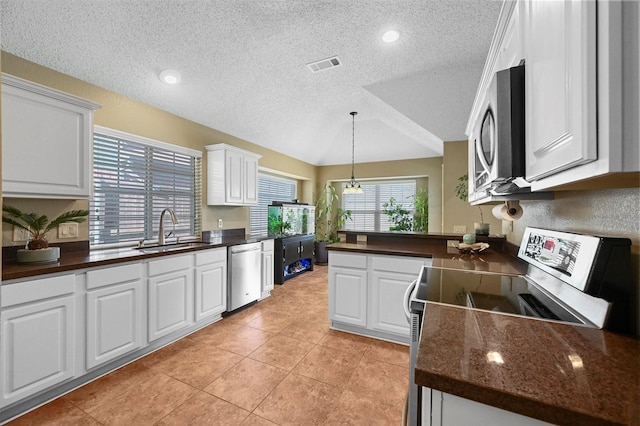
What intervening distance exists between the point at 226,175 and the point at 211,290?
5.12ft

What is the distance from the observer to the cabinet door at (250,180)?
4.12 metres

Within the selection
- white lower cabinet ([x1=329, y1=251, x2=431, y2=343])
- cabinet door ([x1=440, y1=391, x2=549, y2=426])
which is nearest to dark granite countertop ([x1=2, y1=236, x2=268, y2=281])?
white lower cabinet ([x1=329, y1=251, x2=431, y2=343])

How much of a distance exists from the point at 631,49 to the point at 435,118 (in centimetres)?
348

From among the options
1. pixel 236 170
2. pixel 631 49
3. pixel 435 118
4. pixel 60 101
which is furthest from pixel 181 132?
pixel 631 49

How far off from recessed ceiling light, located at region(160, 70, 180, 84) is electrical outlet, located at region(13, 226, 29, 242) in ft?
→ 6.12

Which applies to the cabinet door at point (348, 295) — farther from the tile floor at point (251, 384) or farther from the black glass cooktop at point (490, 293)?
the black glass cooktop at point (490, 293)

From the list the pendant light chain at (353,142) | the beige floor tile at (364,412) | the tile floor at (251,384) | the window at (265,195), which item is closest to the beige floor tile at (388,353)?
the tile floor at (251,384)

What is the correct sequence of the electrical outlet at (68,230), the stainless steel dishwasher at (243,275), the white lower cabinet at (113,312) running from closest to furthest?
the white lower cabinet at (113,312), the electrical outlet at (68,230), the stainless steel dishwasher at (243,275)

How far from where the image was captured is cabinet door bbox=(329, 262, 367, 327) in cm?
271

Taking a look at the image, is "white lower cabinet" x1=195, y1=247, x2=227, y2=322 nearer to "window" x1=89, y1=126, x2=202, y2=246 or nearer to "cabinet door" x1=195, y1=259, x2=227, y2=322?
"cabinet door" x1=195, y1=259, x2=227, y2=322

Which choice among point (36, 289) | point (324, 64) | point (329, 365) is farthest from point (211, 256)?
point (324, 64)

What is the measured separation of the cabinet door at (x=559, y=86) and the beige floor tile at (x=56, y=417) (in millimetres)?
2583

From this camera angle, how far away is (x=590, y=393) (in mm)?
554

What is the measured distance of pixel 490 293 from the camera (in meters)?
1.31
